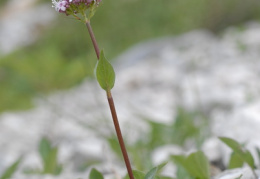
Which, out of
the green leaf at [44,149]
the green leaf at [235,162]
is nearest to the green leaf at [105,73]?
the green leaf at [235,162]

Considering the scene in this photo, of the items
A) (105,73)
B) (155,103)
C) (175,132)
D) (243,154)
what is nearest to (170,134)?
(175,132)

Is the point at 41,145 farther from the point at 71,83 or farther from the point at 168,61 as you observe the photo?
the point at 168,61

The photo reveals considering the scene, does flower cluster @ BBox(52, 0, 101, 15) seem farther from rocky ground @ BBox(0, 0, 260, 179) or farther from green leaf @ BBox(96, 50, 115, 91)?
rocky ground @ BBox(0, 0, 260, 179)

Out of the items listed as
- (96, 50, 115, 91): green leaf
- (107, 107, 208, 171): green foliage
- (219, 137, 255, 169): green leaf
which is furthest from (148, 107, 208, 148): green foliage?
(96, 50, 115, 91): green leaf

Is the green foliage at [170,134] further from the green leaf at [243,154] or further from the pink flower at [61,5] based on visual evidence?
the pink flower at [61,5]

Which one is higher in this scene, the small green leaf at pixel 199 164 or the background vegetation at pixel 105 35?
the background vegetation at pixel 105 35

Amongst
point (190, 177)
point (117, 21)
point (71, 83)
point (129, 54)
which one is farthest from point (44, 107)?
point (117, 21)

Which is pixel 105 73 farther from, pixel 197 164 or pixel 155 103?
pixel 155 103
